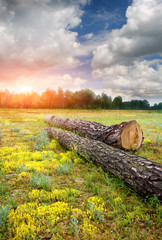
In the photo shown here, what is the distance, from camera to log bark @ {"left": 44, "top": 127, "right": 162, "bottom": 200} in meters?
2.59

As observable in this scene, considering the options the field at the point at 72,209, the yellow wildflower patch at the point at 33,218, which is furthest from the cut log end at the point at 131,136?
the yellow wildflower patch at the point at 33,218

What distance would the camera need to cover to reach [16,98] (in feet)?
256

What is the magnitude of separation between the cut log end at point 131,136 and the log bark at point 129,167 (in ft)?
3.00

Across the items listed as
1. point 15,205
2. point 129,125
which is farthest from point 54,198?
point 129,125

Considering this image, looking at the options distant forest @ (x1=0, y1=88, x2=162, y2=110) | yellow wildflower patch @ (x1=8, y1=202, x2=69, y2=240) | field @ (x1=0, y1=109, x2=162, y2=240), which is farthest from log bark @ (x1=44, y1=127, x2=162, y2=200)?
distant forest @ (x1=0, y1=88, x2=162, y2=110)

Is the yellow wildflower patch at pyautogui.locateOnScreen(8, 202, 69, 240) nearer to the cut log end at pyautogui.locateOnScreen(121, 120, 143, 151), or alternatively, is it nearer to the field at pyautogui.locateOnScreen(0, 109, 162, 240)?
the field at pyautogui.locateOnScreen(0, 109, 162, 240)

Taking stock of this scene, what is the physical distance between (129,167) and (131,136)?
1908mm

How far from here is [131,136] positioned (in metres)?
4.82

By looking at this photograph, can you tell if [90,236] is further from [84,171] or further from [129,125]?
[129,125]

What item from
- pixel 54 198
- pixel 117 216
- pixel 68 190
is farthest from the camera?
pixel 68 190

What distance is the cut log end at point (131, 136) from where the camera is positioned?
4.72 meters

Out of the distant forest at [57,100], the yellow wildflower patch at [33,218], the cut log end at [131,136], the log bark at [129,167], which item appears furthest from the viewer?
the distant forest at [57,100]

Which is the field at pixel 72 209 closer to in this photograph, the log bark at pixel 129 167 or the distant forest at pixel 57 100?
the log bark at pixel 129 167

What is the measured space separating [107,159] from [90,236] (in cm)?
199
